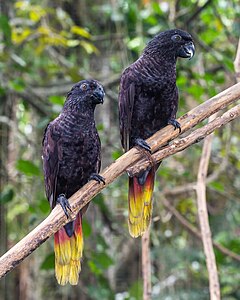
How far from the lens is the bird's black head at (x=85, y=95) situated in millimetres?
2471

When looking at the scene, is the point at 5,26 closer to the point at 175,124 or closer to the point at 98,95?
the point at 98,95

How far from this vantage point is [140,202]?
2.53 meters

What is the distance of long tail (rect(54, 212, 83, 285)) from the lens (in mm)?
2338

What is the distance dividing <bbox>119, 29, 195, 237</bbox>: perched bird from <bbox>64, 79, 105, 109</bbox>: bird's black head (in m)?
0.15

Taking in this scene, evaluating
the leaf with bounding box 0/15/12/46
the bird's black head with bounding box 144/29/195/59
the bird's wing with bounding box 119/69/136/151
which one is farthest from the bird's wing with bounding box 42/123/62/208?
the leaf with bounding box 0/15/12/46

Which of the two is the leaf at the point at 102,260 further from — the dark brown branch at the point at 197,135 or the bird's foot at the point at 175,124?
the dark brown branch at the point at 197,135

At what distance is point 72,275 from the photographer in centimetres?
234

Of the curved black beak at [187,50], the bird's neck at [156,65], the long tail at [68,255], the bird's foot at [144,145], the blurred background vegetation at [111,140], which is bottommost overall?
the long tail at [68,255]

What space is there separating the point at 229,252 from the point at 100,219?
40.8 inches

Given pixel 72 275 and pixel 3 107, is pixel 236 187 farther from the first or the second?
pixel 72 275

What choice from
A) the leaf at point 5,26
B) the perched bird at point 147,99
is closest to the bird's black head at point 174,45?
the perched bird at point 147,99

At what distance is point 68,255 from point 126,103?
2.39 feet

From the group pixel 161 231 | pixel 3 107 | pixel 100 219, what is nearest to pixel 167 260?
pixel 161 231

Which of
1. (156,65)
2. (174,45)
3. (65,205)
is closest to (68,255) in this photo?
(65,205)
